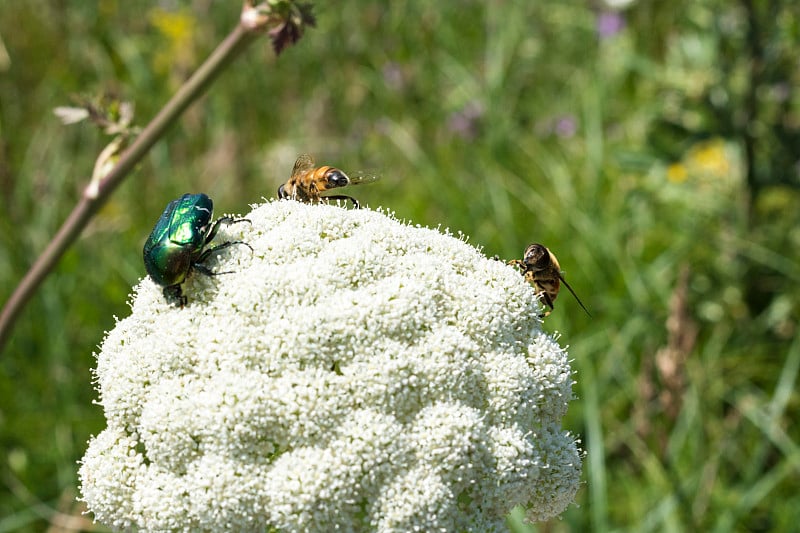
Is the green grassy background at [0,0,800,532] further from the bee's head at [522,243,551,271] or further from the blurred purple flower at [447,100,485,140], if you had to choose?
the bee's head at [522,243,551,271]

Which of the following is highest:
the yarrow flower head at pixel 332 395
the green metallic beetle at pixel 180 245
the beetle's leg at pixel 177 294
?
the green metallic beetle at pixel 180 245

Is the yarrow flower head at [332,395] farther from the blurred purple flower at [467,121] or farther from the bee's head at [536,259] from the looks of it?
the blurred purple flower at [467,121]

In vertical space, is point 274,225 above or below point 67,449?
below

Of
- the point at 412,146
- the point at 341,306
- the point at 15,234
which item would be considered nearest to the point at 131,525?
the point at 341,306

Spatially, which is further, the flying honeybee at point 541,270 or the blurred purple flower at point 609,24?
the blurred purple flower at point 609,24

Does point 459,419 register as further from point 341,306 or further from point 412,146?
point 412,146

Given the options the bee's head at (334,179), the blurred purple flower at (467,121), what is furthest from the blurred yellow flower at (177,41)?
the bee's head at (334,179)

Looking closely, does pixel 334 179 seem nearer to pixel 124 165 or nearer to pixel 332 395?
pixel 124 165
